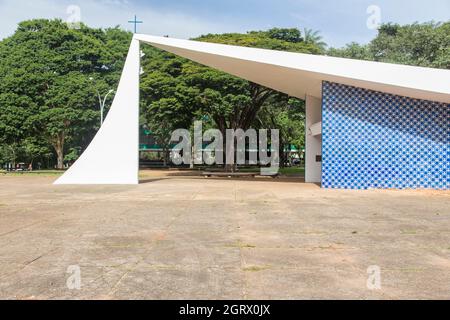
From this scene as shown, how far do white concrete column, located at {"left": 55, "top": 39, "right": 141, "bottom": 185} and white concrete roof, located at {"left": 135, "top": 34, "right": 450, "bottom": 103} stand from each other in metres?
3.38

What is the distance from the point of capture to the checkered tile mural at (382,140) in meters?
17.4

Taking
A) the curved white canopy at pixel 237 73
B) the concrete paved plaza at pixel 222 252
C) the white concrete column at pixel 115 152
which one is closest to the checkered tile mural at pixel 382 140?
the curved white canopy at pixel 237 73

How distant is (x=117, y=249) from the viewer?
19.8 ft

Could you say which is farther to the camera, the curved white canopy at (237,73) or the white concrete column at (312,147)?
the white concrete column at (312,147)

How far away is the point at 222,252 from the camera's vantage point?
5.82m

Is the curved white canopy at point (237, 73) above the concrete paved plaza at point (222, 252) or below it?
above

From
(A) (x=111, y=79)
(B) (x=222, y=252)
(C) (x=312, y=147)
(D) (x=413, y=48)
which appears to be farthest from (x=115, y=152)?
(D) (x=413, y=48)

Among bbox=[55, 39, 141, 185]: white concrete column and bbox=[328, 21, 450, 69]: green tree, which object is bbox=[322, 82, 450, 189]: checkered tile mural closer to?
bbox=[55, 39, 141, 185]: white concrete column

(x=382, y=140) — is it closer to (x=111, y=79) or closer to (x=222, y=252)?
(x=222, y=252)

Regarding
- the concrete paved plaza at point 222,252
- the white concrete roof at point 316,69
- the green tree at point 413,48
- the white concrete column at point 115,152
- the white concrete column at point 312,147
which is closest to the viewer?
the concrete paved plaza at point 222,252

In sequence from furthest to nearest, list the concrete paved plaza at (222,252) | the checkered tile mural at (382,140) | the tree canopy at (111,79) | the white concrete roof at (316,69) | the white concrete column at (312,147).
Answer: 1. the tree canopy at (111,79)
2. the white concrete column at (312,147)
3. the checkered tile mural at (382,140)
4. the white concrete roof at (316,69)
5. the concrete paved plaza at (222,252)

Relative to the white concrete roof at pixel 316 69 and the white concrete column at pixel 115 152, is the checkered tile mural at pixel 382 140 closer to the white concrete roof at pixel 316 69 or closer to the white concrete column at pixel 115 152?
the white concrete roof at pixel 316 69

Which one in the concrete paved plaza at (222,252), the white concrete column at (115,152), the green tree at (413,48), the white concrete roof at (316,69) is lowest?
the concrete paved plaza at (222,252)

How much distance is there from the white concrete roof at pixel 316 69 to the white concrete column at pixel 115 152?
3.38 meters
